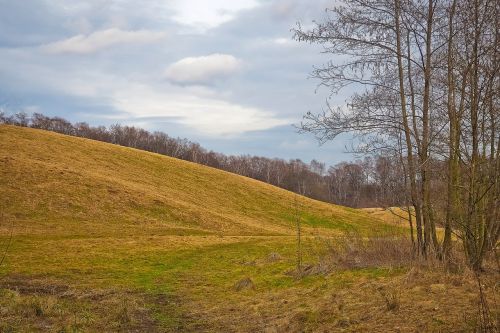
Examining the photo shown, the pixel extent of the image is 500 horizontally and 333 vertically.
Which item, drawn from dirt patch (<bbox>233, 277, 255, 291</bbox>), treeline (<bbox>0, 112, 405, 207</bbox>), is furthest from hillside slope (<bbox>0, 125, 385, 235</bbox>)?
treeline (<bbox>0, 112, 405, 207</bbox>)

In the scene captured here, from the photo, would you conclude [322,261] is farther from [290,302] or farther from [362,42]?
[362,42]

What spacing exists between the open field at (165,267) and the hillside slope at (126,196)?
0.75 ft

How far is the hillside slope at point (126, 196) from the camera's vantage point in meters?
45.2

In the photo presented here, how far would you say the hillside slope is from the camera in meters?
45.2

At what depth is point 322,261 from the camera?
16578 mm

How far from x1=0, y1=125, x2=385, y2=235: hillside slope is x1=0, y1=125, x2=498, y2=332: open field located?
0.23 m

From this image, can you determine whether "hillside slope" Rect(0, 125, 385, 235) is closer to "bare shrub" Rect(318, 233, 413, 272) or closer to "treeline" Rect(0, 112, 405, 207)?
"bare shrub" Rect(318, 233, 413, 272)

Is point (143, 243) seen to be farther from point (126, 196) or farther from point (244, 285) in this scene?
point (244, 285)

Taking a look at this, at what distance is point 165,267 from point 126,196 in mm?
29735

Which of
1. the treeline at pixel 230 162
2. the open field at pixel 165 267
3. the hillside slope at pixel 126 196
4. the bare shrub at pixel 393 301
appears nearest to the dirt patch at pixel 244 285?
the open field at pixel 165 267

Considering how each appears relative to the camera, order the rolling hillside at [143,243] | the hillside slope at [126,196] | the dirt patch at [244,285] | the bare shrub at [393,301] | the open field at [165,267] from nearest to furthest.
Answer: the bare shrub at [393,301] < the open field at [165,267] < the rolling hillside at [143,243] < the dirt patch at [244,285] < the hillside slope at [126,196]

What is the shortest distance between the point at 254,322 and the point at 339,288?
9.15 feet

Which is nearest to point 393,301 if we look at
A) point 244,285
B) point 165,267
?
point 244,285

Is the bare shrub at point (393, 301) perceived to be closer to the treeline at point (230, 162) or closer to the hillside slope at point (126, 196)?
the hillside slope at point (126, 196)
